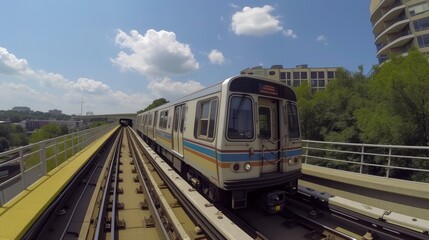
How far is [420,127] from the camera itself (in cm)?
1809

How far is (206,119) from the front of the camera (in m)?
7.25

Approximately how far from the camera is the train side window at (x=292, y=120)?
7.27m

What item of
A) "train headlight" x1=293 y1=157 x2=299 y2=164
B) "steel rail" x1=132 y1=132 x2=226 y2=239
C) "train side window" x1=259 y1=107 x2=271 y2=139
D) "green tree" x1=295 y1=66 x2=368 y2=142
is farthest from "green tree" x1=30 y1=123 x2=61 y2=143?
"train headlight" x1=293 y1=157 x2=299 y2=164

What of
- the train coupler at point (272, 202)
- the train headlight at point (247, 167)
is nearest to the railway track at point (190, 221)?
the train coupler at point (272, 202)

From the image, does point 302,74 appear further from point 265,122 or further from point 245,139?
point 245,139

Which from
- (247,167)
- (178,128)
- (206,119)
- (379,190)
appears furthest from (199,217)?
(178,128)

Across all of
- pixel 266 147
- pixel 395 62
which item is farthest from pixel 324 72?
pixel 266 147

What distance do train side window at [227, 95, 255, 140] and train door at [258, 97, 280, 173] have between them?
0.35 metres

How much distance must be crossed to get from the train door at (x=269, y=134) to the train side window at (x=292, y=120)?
405mm

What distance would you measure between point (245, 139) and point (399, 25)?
181 ft

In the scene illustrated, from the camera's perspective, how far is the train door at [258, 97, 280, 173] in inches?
257

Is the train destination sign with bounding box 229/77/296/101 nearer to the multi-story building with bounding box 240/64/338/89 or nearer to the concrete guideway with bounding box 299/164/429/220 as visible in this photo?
the concrete guideway with bounding box 299/164/429/220

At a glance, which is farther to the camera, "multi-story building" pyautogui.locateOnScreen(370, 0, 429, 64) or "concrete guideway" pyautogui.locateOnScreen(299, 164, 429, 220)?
"multi-story building" pyautogui.locateOnScreen(370, 0, 429, 64)

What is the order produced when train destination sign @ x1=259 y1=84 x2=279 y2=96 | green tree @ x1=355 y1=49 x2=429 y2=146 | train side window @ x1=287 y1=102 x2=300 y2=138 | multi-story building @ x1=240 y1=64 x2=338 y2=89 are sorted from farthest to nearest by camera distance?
1. multi-story building @ x1=240 y1=64 x2=338 y2=89
2. green tree @ x1=355 y1=49 x2=429 y2=146
3. train side window @ x1=287 y1=102 x2=300 y2=138
4. train destination sign @ x1=259 y1=84 x2=279 y2=96
